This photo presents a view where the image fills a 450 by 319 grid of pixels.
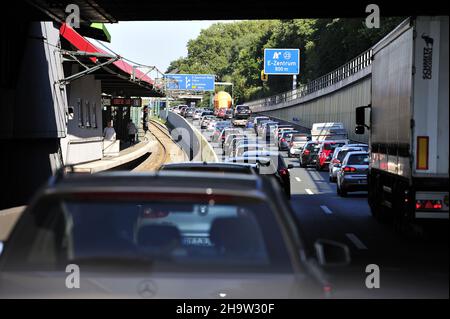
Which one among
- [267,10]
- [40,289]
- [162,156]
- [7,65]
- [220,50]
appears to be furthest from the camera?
[220,50]

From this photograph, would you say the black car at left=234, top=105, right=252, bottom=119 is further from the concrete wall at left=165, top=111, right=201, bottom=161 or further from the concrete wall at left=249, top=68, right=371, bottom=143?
the concrete wall at left=165, top=111, right=201, bottom=161

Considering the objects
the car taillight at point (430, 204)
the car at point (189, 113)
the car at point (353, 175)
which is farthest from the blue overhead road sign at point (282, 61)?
the car taillight at point (430, 204)

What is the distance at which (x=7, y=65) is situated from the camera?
73.9ft

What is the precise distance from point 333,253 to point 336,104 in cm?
6894

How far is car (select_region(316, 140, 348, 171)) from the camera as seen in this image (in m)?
43.1

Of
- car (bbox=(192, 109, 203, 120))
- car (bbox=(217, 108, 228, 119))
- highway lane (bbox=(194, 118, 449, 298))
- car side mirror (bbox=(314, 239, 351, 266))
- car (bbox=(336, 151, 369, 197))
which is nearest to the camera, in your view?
car side mirror (bbox=(314, 239, 351, 266))

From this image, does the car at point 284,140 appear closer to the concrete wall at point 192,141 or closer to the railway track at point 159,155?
the concrete wall at point 192,141

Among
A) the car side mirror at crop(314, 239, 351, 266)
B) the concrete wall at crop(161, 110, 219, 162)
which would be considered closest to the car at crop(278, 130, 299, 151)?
the concrete wall at crop(161, 110, 219, 162)

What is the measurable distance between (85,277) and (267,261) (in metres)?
Result: 0.96

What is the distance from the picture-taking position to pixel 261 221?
4.62 metres

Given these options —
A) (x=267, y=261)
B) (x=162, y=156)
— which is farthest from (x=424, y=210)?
(x=162, y=156)

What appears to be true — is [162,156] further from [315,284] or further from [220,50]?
[220,50]

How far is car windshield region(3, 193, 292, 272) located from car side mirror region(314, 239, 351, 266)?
0.48 m

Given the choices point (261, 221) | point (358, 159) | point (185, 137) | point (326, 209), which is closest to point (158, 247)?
point (261, 221)
